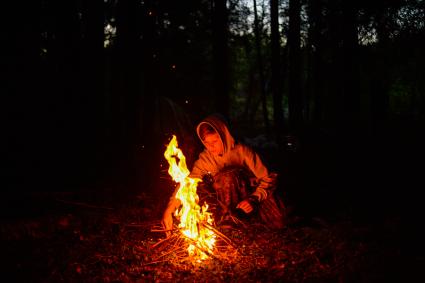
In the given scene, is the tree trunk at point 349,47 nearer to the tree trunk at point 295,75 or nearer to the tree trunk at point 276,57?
the tree trunk at point 295,75

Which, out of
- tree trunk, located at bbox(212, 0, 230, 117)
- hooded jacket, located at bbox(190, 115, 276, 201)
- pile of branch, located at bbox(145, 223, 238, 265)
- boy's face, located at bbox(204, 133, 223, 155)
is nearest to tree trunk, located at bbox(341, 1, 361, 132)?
tree trunk, located at bbox(212, 0, 230, 117)

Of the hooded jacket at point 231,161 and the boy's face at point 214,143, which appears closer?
the hooded jacket at point 231,161

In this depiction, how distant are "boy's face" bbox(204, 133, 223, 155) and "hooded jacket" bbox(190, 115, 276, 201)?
6 cm

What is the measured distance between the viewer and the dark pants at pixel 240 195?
18.9ft

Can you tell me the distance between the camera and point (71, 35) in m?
9.81

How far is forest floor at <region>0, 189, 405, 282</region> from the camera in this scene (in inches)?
178

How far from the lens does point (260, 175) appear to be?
569cm

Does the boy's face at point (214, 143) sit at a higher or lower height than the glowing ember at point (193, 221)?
higher

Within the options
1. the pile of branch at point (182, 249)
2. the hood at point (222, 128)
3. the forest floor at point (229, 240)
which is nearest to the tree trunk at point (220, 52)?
the forest floor at point (229, 240)

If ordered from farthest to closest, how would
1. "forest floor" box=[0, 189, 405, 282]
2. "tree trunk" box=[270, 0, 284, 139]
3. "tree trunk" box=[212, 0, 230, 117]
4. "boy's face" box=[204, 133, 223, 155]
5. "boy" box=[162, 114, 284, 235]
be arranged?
"tree trunk" box=[270, 0, 284, 139], "tree trunk" box=[212, 0, 230, 117], "boy's face" box=[204, 133, 223, 155], "boy" box=[162, 114, 284, 235], "forest floor" box=[0, 189, 405, 282]

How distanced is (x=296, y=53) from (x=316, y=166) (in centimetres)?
630

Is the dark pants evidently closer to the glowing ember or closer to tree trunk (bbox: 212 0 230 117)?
the glowing ember

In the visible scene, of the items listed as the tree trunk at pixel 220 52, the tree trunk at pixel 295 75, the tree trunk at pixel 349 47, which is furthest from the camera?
the tree trunk at pixel 295 75

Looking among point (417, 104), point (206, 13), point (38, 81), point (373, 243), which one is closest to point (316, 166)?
point (373, 243)
